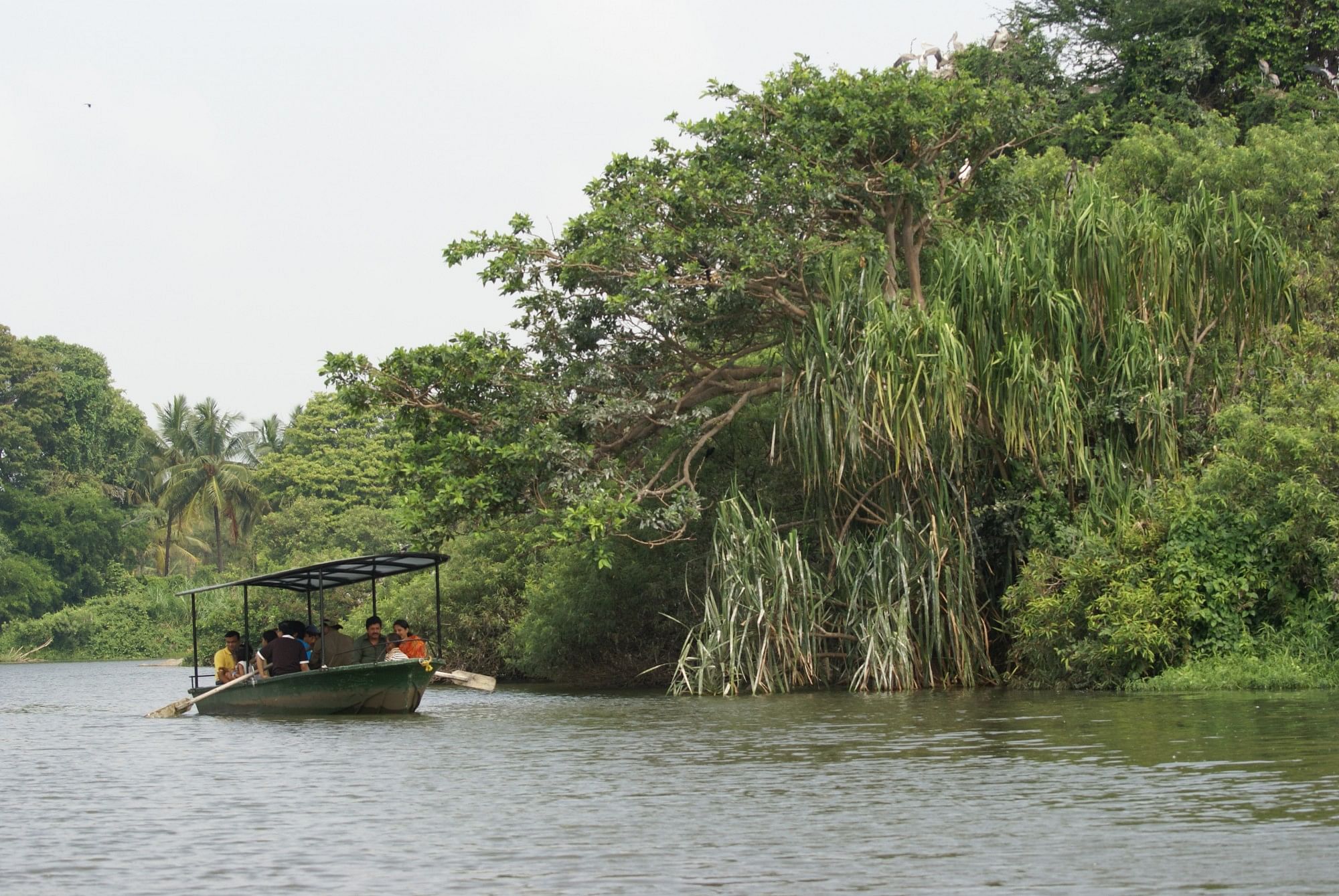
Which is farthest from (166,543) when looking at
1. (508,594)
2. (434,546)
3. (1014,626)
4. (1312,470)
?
(1312,470)

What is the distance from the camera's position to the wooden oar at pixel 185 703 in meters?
22.7

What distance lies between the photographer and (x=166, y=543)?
6944 centimetres

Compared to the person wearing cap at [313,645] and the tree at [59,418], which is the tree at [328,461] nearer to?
the tree at [59,418]

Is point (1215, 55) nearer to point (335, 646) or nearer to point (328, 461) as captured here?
point (335, 646)

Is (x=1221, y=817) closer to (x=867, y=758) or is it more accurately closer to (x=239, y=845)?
(x=867, y=758)

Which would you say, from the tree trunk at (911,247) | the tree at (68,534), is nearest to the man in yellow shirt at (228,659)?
the tree trunk at (911,247)

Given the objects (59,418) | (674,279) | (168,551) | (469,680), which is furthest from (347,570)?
(59,418)

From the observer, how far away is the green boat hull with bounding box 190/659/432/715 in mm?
21281

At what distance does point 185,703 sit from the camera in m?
23.8

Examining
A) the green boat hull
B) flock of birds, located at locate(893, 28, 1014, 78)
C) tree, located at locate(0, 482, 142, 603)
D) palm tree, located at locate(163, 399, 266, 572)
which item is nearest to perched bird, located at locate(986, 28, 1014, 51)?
flock of birds, located at locate(893, 28, 1014, 78)

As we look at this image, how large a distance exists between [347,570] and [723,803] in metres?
14.1

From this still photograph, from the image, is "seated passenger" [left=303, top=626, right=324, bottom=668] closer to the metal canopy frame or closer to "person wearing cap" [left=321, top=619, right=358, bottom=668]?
"person wearing cap" [left=321, top=619, right=358, bottom=668]

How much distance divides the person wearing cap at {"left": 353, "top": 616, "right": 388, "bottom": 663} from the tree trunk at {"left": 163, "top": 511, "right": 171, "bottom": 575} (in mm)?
45659

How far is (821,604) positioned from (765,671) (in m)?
1.32
